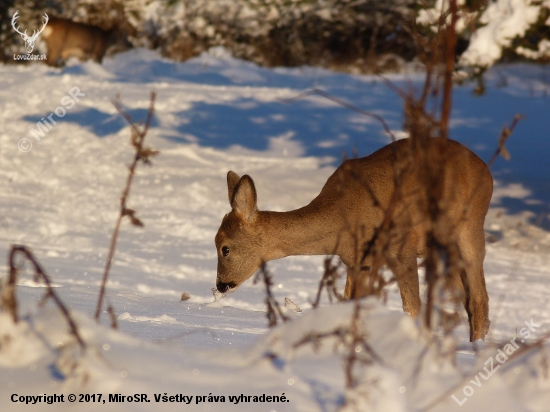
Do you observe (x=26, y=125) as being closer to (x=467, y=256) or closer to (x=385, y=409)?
(x=467, y=256)

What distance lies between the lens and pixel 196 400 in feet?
7.27

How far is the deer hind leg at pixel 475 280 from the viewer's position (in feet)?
17.7

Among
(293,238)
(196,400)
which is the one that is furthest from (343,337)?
(293,238)

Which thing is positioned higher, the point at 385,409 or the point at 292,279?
the point at 385,409

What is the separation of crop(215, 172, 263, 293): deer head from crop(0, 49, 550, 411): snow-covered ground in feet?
0.89

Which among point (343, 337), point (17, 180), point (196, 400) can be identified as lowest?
point (17, 180)

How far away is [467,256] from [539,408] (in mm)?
3120

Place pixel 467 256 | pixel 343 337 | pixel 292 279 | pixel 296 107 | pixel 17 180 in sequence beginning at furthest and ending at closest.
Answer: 1. pixel 296 107
2. pixel 17 180
3. pixel 292 279
4. pixel 467 256
5. pixel 343 337

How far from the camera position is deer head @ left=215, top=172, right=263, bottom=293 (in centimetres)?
551

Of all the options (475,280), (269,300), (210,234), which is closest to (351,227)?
(475,280)

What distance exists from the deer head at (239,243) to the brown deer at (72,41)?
12.6 m

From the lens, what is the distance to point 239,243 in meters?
5.61

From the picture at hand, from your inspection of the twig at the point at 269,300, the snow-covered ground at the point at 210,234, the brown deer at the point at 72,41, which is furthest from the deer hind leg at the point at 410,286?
the brown deer at the point at 72,41

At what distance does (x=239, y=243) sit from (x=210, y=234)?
9.71ft
